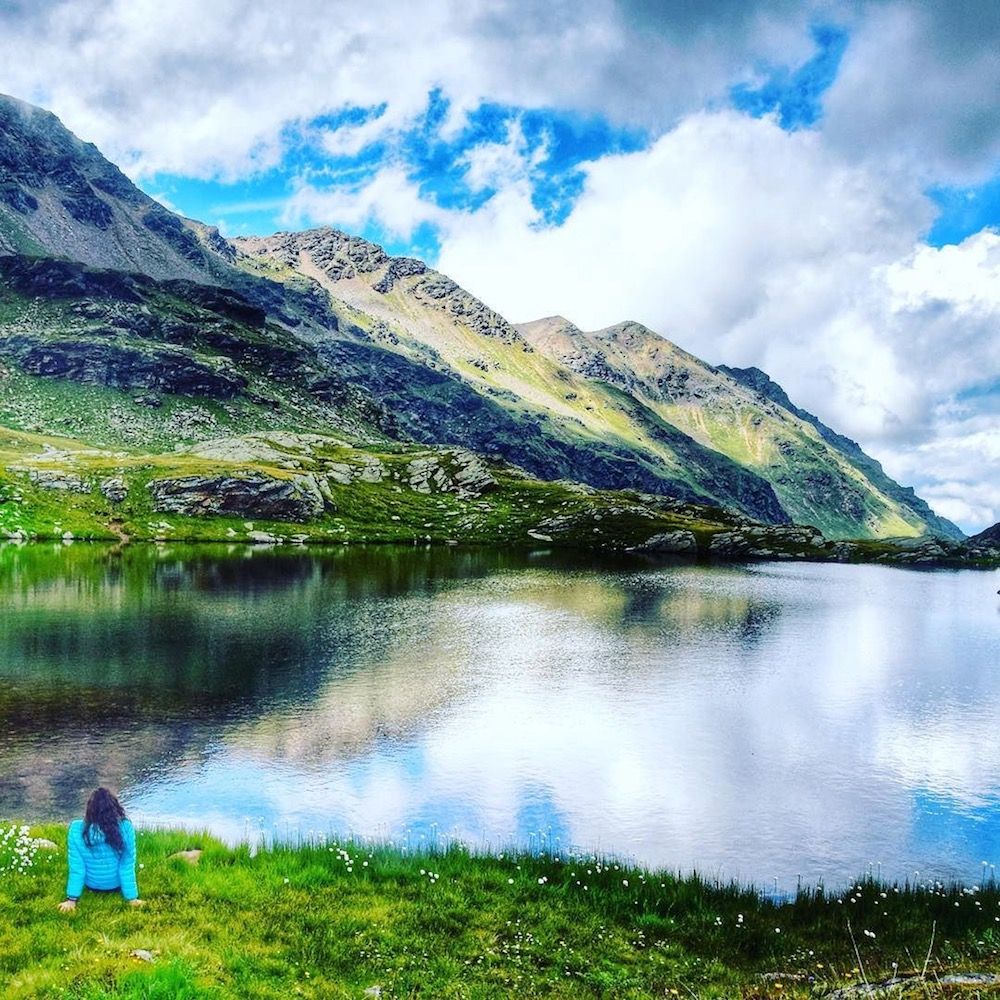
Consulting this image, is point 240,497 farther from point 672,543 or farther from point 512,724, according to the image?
point 512,724

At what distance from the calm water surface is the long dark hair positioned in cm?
920

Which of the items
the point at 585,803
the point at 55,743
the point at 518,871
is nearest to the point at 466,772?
the point at 585,803

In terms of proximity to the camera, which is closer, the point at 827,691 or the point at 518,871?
the point at 518,871

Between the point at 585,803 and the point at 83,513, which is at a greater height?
the point at 83,513

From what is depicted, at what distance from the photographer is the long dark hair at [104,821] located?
15.5 meters

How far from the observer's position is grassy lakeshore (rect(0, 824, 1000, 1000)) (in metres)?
12.9

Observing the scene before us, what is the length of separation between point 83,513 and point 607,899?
153 metres

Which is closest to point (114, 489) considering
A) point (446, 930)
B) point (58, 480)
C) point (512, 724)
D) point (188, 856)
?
point (58, 480)

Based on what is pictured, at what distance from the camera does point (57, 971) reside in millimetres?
12117

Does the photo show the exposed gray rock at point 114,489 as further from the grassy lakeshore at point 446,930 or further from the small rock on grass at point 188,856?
the small rock on grass at point 188,856

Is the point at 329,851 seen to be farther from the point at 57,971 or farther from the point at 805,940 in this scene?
the point at 805,940

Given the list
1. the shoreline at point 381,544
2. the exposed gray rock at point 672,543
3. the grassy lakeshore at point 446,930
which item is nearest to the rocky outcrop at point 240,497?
the shoreline at point 381,544

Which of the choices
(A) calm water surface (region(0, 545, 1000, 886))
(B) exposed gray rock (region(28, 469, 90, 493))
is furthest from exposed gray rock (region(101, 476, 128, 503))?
(A) calm water surface (region(0, 545, 1000, 886))

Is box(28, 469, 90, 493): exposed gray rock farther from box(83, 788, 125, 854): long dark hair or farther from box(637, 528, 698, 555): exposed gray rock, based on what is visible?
box(83, 788, 125, 854): long dark hair
